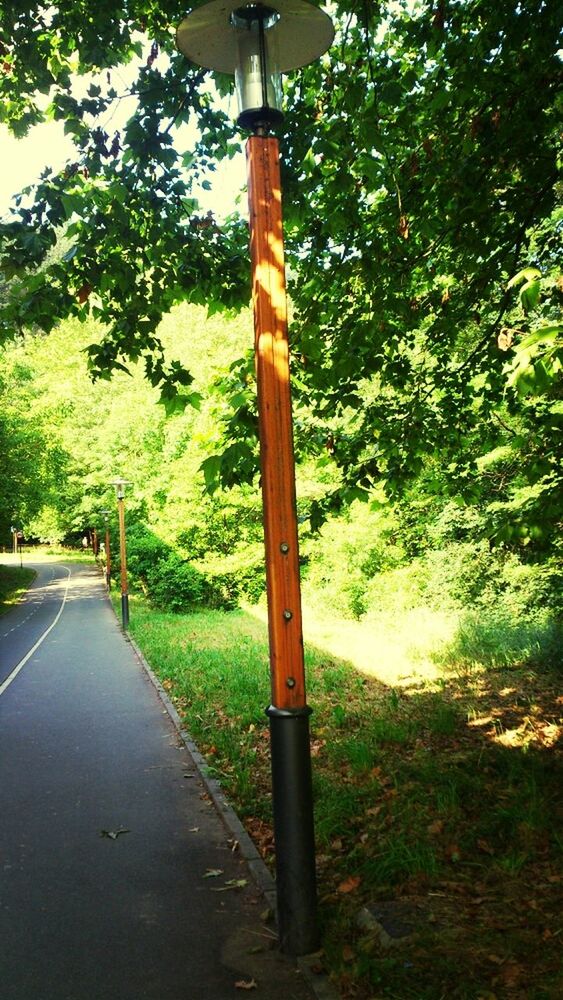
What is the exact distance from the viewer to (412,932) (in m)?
3.98

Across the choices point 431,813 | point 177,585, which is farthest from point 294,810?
point 177,585

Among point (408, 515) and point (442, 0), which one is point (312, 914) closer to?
point (442, 0)

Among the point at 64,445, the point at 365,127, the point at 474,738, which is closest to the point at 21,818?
the point at 474,738

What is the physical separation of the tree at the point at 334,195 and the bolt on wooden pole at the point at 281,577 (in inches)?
59.3

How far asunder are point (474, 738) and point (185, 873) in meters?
3.29

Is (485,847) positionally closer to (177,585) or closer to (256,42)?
(256,42)

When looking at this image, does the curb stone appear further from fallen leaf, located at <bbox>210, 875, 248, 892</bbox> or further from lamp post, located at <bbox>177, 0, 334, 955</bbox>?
lamp post, located at <bbox>177, 0, 334, 955</bbox>

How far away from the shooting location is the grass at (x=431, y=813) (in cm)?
375

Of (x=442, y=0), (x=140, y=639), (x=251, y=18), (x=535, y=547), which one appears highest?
(x=442, y=0)

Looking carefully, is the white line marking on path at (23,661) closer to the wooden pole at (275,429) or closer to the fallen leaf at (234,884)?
the fallen leaf at (234,884)

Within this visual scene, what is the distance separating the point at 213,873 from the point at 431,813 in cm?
165

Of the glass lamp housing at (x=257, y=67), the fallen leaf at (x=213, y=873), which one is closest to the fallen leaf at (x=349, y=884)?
the fallen leaf at (x=213, y=873)

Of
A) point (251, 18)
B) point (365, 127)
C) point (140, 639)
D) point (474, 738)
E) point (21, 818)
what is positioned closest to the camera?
point (251, 18)

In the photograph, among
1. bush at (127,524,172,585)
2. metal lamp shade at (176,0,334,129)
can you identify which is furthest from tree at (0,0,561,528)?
bush at (127,524,172,585)
